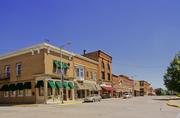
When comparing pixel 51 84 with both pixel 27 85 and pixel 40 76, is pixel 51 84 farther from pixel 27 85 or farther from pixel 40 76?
pixel 27 85

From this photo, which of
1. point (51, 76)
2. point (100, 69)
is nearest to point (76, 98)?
point (51, 76)

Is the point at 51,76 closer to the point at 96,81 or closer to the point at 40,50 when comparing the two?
the point at 40,50

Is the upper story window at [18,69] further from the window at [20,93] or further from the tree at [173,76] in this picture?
the tree at [173,76]

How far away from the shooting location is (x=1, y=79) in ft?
179

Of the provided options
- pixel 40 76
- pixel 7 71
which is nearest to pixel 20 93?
pixel 7 71

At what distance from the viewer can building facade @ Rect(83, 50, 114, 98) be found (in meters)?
72.9

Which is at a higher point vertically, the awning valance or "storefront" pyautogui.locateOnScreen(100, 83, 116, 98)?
the awning valance

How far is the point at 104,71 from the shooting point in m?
76.4

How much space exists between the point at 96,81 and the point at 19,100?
76.3ft

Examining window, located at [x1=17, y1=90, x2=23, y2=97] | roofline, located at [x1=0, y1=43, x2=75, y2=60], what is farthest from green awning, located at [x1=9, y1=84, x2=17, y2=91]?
roofline, located at [x1=0, y1=43, x2=75, y2=60]

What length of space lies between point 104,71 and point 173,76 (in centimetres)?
1799

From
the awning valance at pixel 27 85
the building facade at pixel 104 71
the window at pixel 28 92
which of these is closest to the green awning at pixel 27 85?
the awning valance at pixel 27 85

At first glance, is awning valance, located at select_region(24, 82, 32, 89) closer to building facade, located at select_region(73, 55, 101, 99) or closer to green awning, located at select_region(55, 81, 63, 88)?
green awning, located at select_region(55, 81, 63, 88)

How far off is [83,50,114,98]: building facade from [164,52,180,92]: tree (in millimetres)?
15697
